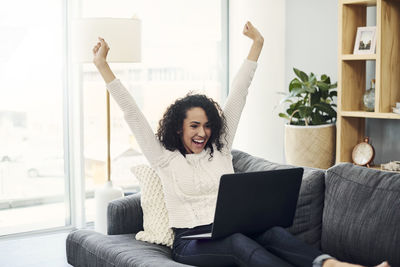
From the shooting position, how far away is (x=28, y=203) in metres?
4.39

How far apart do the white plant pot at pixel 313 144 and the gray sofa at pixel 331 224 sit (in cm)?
125

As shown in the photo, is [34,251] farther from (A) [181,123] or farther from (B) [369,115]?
(B) [369,115]

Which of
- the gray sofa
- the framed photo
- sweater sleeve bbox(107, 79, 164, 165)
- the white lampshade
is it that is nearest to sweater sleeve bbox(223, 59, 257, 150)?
the gray sofa

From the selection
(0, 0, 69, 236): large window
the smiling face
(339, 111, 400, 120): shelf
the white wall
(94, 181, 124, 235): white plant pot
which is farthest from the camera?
the white wall

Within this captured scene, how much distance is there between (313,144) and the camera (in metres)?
3.98

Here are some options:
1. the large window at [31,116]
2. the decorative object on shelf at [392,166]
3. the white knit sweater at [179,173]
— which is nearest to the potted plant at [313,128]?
the decorative object on shelf at [392,166]

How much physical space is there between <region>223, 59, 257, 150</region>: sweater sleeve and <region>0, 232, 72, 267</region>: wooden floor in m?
1.47

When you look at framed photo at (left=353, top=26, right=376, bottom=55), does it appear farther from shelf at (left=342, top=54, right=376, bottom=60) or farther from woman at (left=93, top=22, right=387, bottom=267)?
woman at (left=93, top=22, right=387, bottom=267)

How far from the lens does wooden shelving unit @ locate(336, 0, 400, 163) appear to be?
358cm

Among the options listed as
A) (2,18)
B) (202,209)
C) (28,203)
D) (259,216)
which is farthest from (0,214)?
(259,216)

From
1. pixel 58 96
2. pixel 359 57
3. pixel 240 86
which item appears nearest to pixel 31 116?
pixel 58 96

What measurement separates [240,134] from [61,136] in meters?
1.62

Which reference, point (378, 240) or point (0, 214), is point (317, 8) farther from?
point (0, 214)

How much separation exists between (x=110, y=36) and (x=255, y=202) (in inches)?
69.7
